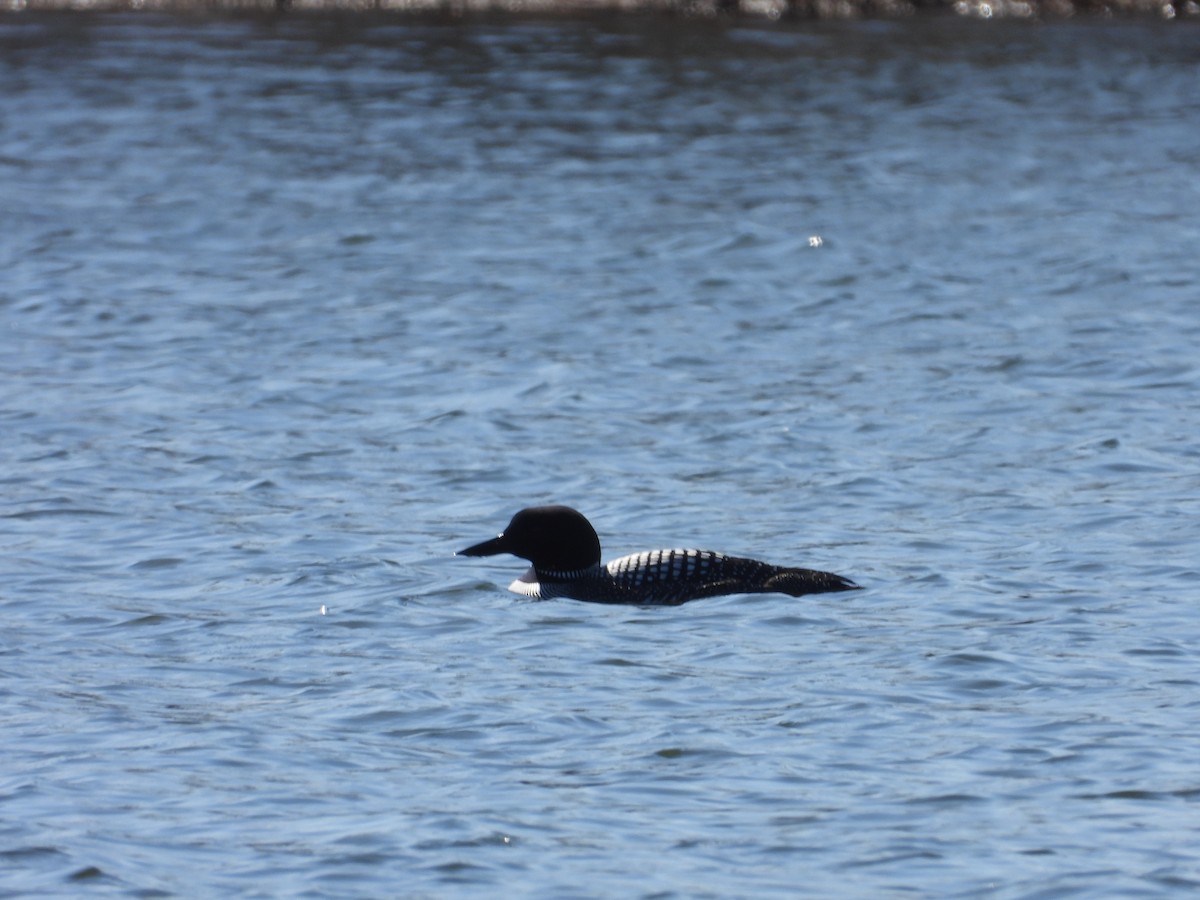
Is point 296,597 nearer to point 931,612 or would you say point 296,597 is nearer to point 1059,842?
point 931,612

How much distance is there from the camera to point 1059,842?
667 centimetres

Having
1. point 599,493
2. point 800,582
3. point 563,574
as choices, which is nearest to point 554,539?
point 563,574

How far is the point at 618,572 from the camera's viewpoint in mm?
9820

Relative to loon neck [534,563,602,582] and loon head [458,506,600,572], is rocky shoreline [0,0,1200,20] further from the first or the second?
loon neck [534,563,602,582]

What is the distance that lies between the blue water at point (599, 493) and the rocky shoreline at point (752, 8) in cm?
1071

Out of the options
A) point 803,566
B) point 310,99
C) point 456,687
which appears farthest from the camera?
point 310,99

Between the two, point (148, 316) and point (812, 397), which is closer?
point (812, 397)

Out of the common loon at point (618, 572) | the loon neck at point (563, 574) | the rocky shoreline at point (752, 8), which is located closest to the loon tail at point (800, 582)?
the common loon at point (618, 572)

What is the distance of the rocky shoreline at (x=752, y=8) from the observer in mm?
37719

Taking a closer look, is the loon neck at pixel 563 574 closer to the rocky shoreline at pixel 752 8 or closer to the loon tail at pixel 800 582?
the loon tail at pixel 800 582

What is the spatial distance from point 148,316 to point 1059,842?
11919 mm

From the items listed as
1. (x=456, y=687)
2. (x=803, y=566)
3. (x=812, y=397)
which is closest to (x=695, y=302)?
(x=812, y=397)

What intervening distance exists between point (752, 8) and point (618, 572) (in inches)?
1184

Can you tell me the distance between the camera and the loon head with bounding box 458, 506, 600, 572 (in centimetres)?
981
